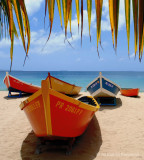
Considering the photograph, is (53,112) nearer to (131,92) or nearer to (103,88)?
(103,88)

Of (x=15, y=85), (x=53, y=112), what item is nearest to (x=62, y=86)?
(x=15, y=85)

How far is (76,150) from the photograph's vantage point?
12.7 ft

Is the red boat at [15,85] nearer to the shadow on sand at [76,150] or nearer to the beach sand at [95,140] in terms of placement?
the beach sand at [95,140]

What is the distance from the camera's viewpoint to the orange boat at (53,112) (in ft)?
10.8

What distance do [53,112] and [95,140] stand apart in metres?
1.83

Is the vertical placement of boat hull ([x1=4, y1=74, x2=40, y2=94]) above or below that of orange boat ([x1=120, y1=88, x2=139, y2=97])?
above

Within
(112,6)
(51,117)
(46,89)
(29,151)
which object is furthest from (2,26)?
(29,151)

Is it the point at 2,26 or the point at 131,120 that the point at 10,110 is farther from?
the point at 2,26

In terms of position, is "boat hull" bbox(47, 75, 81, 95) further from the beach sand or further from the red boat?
the beach sand

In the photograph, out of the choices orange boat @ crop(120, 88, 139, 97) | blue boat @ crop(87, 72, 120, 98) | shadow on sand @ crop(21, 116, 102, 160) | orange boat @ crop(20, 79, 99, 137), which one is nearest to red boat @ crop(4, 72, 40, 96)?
blue boat @ crop(87, 72, 120, 98)

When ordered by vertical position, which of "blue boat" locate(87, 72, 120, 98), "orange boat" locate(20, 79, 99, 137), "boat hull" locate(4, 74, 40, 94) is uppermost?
"orange boat" locate(20, 79, 99, 137)

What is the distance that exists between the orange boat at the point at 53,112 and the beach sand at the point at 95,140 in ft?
1.91

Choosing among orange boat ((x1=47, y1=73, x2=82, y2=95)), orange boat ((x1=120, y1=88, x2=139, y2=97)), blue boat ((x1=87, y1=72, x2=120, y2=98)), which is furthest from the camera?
orange boat ((x1=120, y1=88, x2=139, y2=97))

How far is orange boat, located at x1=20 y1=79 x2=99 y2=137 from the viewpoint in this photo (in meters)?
3.30
